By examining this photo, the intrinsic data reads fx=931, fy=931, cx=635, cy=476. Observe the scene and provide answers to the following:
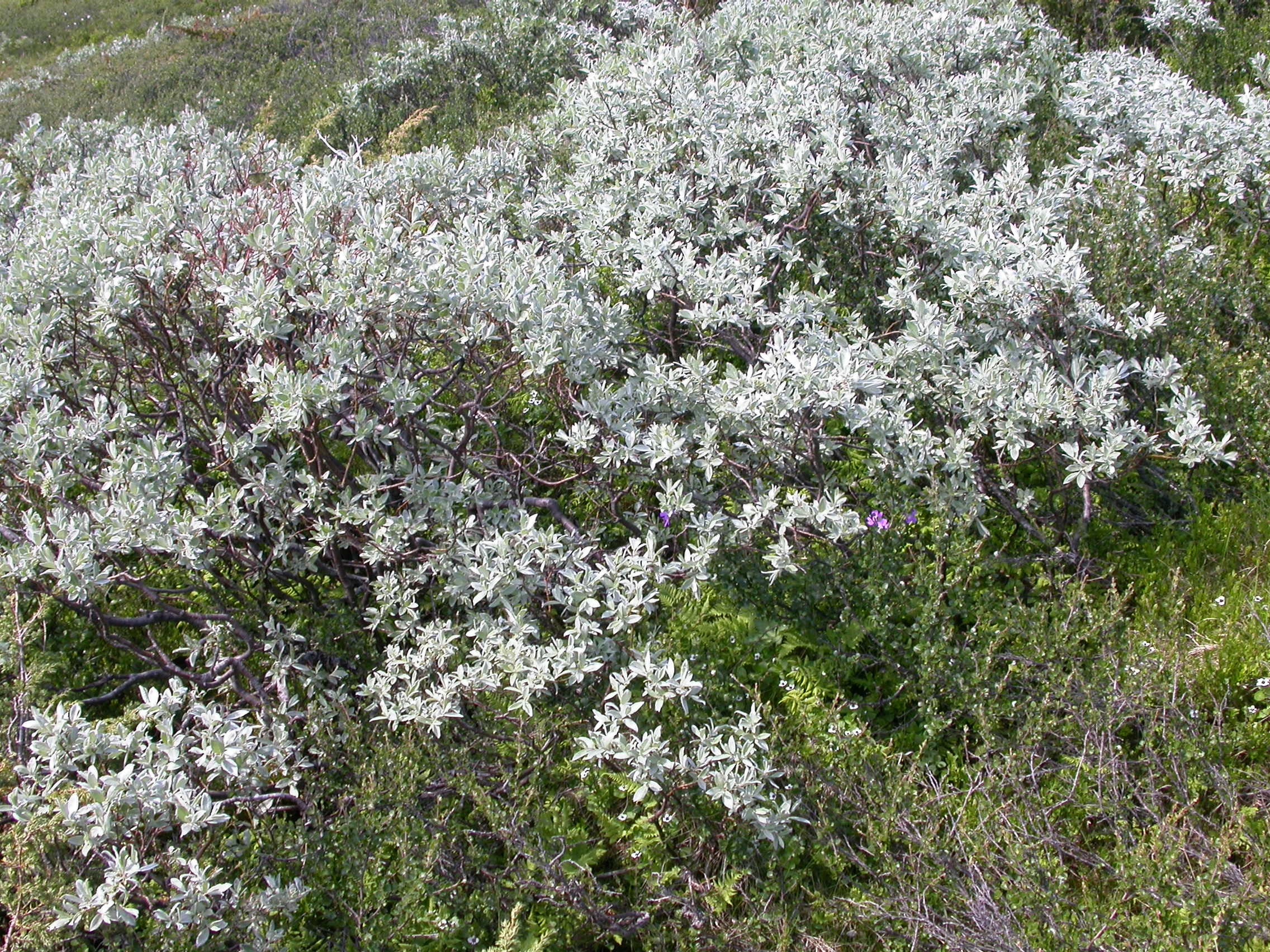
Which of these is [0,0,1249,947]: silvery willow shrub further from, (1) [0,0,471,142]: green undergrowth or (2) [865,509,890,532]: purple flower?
(1) [0,0,471,142]: green undergrowth

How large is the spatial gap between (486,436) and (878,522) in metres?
1.74

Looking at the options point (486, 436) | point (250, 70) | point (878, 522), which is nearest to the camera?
point (878, 522)

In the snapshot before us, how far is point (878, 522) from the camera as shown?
360 cm

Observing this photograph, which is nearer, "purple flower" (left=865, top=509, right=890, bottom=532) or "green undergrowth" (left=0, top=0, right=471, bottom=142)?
"purple flower" (left=865, top=509, right=890, bottom=532)

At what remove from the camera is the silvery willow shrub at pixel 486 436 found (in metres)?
2.97

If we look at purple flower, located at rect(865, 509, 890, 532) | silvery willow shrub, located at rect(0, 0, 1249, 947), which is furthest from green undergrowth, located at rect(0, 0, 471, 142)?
purple flower, located at rect(865, 509, 890, 532)

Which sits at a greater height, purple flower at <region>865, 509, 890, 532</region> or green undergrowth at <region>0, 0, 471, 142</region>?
green undergrowth at <region>0, 0, 471, 142</region>

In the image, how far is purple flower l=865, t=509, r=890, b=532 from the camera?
139 inches

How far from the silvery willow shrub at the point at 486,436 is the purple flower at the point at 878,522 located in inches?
3.9

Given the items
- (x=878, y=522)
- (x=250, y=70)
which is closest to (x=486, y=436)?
(x=878, y=522)

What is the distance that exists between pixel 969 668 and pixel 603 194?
2.78 meters

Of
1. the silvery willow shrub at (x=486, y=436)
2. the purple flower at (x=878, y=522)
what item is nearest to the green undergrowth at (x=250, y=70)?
the silvery willow shrub at (x=486, y=436)

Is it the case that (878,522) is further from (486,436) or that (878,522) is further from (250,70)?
(250,70)

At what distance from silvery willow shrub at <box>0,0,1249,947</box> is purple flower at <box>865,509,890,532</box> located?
0.32 ft
